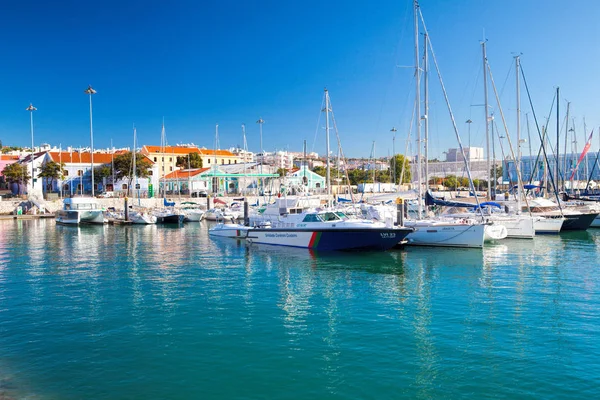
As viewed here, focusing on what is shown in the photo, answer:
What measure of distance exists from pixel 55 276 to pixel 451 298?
19014mm

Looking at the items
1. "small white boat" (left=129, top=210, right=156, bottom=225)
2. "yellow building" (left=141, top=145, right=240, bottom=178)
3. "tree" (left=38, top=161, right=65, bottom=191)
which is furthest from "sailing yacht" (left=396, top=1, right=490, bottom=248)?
"yellow building" (left=141, top=145, right=240, bottom=178)

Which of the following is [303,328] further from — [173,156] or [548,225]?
[173,156]

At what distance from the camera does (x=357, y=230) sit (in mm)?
31219

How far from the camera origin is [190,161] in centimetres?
11362

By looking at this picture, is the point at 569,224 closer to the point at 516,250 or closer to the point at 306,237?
the point at 516,250

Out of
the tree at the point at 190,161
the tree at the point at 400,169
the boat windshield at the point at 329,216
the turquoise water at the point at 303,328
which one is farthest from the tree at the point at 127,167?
the boat windshield at the point at 329,216

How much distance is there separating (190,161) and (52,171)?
36.0m

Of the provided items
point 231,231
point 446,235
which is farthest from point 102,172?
point 446,235

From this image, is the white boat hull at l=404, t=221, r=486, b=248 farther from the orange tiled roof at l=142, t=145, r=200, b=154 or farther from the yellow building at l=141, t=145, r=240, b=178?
the orange tiled roof at l=142, t=145, r=200, b=154

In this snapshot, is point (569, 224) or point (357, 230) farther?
point (569, 224)

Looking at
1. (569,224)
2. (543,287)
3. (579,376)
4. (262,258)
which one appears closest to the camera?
(579,376)

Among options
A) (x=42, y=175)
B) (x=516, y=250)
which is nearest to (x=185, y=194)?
(x=42, y=175)

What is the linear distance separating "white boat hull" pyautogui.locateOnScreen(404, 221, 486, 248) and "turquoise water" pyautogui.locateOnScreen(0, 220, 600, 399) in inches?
133

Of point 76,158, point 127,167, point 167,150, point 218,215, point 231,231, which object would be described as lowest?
point 231,231
